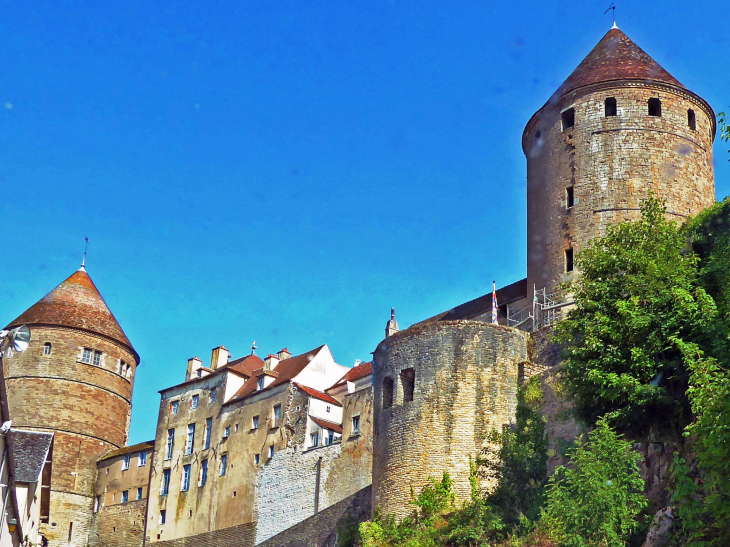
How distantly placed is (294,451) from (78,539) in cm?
1561

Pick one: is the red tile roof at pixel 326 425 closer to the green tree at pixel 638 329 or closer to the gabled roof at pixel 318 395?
the gabled roof at pixel 318 395

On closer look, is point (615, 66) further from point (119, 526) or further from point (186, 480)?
point (119, 526)

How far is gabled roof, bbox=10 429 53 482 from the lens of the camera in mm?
24016

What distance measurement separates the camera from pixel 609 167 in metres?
34.9

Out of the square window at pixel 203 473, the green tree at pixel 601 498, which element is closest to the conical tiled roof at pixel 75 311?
the square window at pixel 203 473

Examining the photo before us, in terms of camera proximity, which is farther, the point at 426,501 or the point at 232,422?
the point at 232,422

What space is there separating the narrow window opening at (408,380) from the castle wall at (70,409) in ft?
92.9

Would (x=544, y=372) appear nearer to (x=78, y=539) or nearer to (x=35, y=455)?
(x=35, y=455)

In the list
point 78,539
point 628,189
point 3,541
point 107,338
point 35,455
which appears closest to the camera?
point 3,541

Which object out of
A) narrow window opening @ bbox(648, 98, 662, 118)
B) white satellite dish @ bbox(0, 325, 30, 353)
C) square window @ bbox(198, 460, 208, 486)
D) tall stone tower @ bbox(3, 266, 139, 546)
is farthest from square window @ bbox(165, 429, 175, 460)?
white satellite dish @ bbox(0, 325, 30, 353)

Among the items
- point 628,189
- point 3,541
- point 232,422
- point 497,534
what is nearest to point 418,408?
point 497,534

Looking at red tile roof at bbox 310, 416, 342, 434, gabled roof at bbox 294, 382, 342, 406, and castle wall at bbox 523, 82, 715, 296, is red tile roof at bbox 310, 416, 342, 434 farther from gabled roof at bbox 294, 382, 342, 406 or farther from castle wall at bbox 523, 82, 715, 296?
castle wall at bbox 523, 82, 715, 296

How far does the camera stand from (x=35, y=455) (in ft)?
81.9

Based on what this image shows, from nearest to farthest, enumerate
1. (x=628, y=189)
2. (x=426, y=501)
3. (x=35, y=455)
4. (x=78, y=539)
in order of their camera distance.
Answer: (x=35, y=455) < (x=426, y=501) < (x=628, y=189) < (x=78, y=539)
